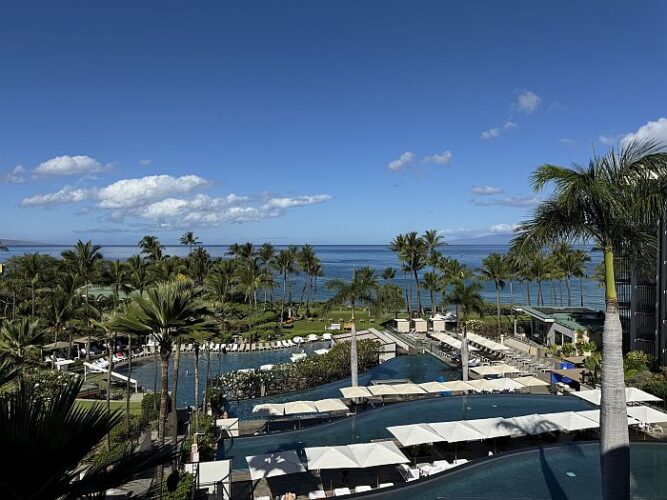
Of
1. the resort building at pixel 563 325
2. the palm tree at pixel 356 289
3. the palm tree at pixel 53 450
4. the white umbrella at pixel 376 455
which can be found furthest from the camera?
the resort building at pixel 563 325

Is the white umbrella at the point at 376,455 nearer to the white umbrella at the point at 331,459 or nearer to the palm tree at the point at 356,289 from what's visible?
the white umbrella at the point at 331,459

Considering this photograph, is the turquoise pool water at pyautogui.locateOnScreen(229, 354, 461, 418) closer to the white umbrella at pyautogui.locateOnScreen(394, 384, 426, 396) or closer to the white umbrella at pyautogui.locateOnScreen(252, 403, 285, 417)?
the white umbrella at pyautogui.locateOnScreen(252, 403, 285, 417)

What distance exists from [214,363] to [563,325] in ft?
89.2

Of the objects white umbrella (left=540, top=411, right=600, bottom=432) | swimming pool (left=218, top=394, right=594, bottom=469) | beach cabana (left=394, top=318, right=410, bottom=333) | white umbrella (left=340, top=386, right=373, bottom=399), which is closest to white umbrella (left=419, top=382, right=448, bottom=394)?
swimming pool (left=218, top=394, right=594, bottom=469)

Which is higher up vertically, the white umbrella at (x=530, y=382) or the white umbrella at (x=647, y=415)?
the white umbrella at (x=647, y=415)

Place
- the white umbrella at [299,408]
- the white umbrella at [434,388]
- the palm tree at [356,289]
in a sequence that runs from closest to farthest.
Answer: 1. the white umbrella at [299,408]
2. the white umbrella at [434,388]
3. the palm tree at [356,289]

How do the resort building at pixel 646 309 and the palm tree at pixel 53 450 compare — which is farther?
the resort building at pixel 646 309

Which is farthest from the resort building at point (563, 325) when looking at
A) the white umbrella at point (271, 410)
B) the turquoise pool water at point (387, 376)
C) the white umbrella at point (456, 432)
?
the white umbrella at point (271, 410)

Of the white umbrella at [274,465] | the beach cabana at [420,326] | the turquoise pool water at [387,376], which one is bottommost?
the turquoise pool water at [387,376]

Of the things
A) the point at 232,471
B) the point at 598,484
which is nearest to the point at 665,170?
the point at 598,484

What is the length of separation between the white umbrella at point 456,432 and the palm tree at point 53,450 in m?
15.1

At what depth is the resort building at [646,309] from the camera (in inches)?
1056

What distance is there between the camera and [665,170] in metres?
8.30

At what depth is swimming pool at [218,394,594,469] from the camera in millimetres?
19328
